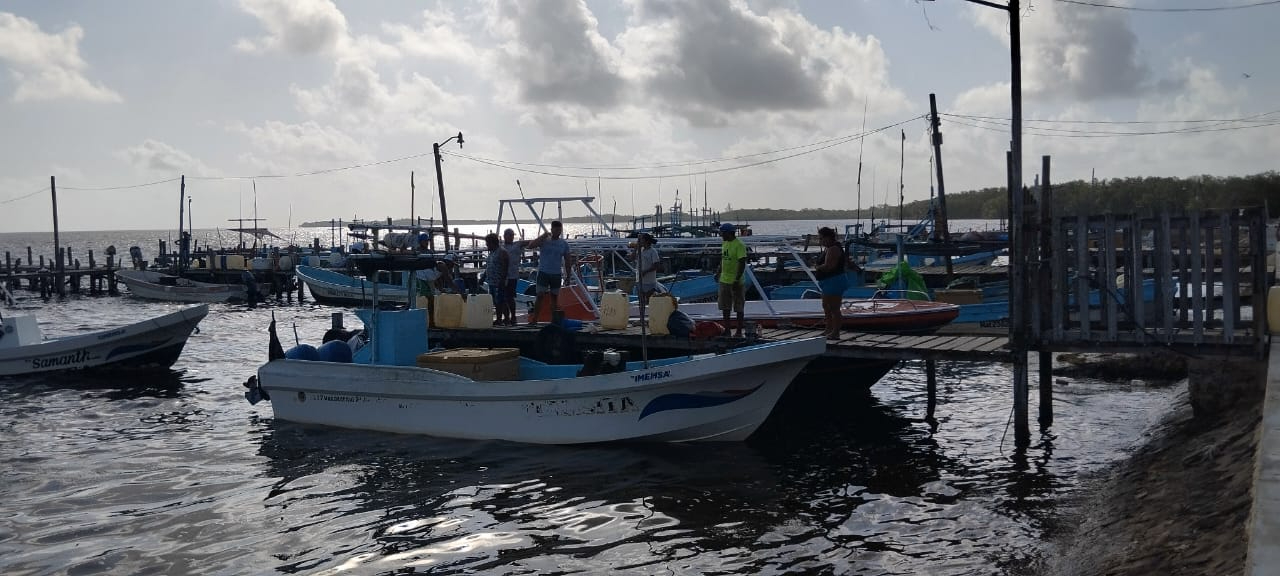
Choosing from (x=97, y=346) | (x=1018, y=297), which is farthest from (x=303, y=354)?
(x=1018, y=297)

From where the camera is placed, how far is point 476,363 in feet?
42.0

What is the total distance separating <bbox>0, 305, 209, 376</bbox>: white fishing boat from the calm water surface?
3.59 metres

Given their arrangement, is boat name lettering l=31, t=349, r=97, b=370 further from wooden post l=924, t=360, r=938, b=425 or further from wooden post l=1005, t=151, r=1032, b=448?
wooden post l=1005, t=151, r=1032, b=448

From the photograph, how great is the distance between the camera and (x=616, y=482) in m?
10.9

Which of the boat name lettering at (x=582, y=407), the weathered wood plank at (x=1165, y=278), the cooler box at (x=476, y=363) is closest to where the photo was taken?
the weathered wood plank at (x=1165, y=278)

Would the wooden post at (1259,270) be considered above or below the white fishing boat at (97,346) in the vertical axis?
above

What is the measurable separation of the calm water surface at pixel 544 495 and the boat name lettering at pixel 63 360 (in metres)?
3.58

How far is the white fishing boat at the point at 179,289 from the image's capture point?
4612 cm

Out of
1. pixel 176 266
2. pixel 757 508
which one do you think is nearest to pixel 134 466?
pixel 757 508

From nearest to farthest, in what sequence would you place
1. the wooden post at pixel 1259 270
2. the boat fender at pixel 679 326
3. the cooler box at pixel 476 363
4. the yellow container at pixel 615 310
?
the wooden post at pixel 1259 270, the cooler box at pixel 476 363, the boat fender at pixel 679 326, the yellow container at pixel 615 310

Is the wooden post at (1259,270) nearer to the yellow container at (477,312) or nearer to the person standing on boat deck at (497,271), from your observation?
the person standing on boat deck at (497,271)

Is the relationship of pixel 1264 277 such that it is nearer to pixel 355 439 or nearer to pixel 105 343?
pixel 355 439

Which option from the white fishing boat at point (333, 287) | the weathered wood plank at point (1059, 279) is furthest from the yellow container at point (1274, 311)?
the white fishing boat at point (333, 287)

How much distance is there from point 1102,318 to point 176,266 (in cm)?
5077
